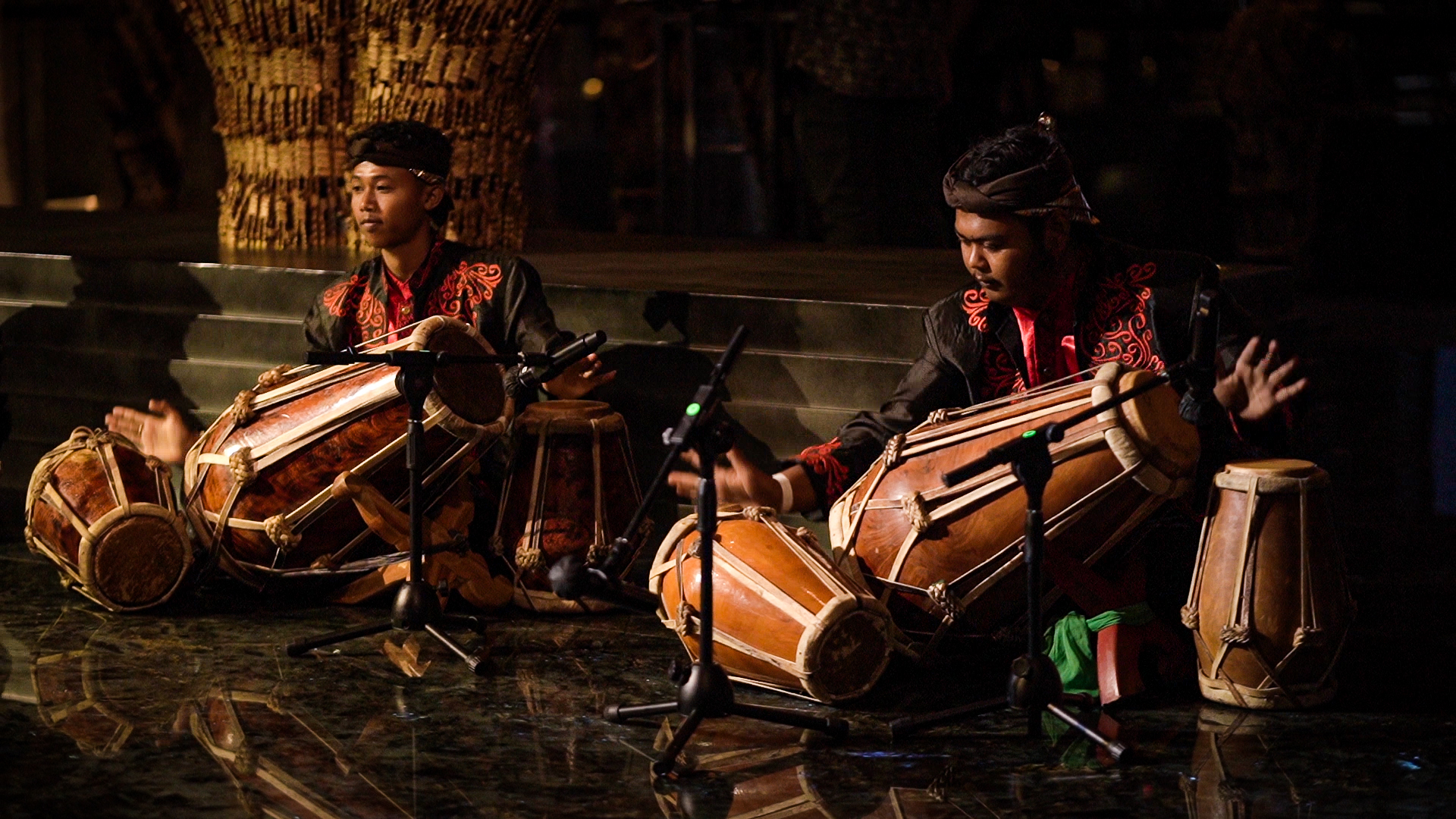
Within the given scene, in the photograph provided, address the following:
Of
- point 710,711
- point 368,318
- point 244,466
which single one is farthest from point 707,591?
point 368,318

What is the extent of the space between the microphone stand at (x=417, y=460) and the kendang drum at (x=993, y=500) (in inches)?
26.5

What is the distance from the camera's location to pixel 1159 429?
346 cm

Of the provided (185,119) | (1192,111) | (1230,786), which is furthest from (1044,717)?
(185,119)

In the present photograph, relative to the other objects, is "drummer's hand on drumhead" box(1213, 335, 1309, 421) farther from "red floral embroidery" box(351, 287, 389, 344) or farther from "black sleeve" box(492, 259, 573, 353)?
"red floral embroidery" box(351, 287, 389, 344)

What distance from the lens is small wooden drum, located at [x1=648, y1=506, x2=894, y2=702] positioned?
3541 mm

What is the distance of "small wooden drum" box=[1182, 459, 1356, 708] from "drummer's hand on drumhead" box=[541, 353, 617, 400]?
1511mm

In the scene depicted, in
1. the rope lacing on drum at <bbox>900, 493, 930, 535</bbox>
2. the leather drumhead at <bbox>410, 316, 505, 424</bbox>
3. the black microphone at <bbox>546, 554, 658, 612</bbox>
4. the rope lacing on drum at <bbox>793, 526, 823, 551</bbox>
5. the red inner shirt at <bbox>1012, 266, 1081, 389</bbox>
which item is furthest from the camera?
the leather drumhead at <bbox>410, 316, 505, 424</bbox>

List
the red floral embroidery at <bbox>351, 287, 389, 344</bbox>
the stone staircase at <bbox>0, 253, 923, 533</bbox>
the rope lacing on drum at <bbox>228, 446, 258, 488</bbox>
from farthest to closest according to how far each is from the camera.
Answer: the stone staircase at <bbox>0, 253, 923, 533</bbox> → the red floral embroidery at <bbox>351, 287, 389, 344</bbox> → the rope lacing on drum at <bbox>228, 446, 258, 488</bbox>

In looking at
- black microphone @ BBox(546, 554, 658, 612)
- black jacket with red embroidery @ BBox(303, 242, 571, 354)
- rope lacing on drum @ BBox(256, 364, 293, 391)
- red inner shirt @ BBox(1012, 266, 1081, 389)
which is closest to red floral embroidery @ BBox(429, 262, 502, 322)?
black jacket with red embroidery @ BBox(303, 242, 571, 354)

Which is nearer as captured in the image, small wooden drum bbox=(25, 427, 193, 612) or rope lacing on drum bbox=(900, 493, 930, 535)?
rope lacing on drum bbox=(900, 493, 930, 535)

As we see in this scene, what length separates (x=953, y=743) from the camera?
11.2 ft

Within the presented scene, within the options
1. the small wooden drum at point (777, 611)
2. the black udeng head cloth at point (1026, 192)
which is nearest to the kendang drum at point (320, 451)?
the small wooden drum at point (777, 611)

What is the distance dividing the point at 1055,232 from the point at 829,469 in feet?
2.18

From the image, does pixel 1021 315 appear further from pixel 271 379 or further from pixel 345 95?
pixel 345 95
